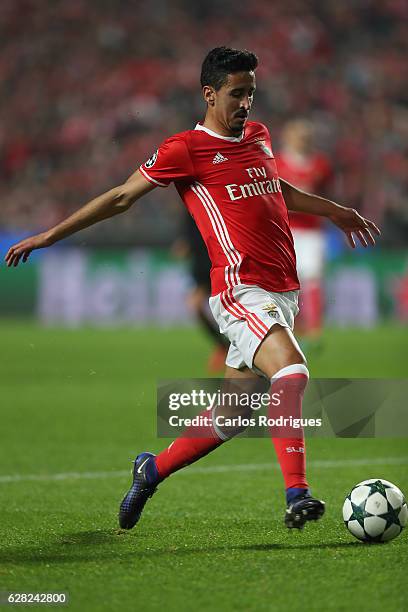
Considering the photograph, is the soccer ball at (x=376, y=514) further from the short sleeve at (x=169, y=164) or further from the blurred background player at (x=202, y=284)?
the blurred background player at (x=202, y=284)

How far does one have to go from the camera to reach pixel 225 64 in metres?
4.21

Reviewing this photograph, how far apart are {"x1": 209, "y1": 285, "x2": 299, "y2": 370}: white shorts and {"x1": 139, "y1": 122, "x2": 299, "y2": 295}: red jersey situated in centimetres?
4

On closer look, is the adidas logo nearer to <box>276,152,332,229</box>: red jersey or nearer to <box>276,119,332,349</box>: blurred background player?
<box>276,119,332,349</box>: blurred background player

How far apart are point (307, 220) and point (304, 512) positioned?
7.93m

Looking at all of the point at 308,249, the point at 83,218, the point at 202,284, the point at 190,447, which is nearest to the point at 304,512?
the point at 190,447

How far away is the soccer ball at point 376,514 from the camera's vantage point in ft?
13.2

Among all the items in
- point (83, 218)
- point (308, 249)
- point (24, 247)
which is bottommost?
point (24, 247)

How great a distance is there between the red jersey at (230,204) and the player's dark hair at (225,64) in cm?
20

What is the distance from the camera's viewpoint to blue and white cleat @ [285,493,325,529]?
3738 mm

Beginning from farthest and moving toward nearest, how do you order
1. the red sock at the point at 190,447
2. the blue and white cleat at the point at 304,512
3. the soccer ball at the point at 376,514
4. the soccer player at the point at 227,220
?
the red sock at the point at 190,447 → the soccer player at the point at 227,220 → the soccer ball at the point at 376,514 → the blue and white cleat at the point at 304,512

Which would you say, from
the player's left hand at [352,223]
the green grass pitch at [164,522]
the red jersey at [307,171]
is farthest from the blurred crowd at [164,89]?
the player's left hand at [352,223]

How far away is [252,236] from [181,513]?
1296 mm

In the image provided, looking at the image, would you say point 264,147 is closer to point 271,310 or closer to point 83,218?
point 271,310

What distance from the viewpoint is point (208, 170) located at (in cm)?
427
